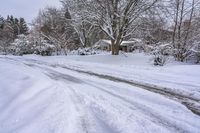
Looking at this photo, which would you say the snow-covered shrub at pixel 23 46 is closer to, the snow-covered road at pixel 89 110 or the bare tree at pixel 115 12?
the bare tree at pixel 115 12

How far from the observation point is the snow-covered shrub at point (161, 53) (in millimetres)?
16859

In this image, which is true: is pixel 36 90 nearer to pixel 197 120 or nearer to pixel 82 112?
pixel 82 112

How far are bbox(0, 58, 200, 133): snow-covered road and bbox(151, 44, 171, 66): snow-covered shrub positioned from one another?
28.4 feet

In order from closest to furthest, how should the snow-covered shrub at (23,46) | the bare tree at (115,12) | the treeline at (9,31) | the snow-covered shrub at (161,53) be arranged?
the snow-covered shrub at (161,53) → the bare tree at (115,12) → the snow-covered shrub at (23,46) → the treeline at (9,31)

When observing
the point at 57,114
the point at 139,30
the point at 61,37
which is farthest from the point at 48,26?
the point at 57,114

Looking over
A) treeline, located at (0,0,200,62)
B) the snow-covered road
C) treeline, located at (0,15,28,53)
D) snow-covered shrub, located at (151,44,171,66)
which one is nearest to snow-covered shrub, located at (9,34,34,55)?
treeline, located at (0,15,28,53)

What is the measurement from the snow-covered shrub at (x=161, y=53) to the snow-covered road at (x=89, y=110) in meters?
8.66

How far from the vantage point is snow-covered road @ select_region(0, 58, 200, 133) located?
4844mm

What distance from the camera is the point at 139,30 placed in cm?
2148

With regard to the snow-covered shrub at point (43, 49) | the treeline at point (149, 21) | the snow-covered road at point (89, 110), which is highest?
the treeline at point (149, 21)

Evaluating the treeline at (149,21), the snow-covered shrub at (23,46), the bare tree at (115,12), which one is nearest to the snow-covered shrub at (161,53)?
the treeline at (149,21)

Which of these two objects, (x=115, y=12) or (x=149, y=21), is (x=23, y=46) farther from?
(x=149, y=21)

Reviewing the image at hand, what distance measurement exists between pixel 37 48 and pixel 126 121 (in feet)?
94.5

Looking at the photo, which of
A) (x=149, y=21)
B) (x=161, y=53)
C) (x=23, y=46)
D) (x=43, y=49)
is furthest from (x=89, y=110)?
(x=23, y=46)
